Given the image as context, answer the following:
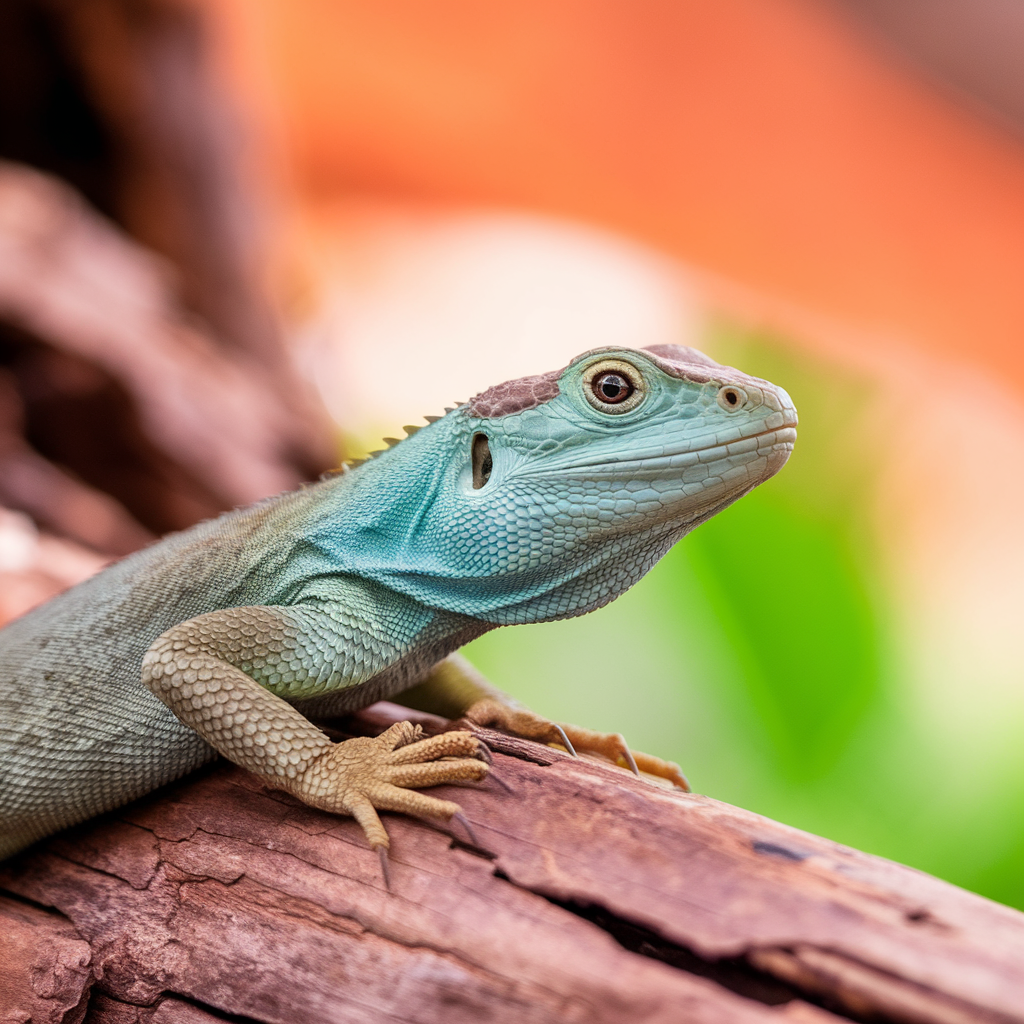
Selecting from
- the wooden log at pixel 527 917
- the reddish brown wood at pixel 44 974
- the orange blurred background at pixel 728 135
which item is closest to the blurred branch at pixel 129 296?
the orange blurred background at pixel 728 135

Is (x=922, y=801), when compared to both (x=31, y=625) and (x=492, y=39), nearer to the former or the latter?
(x=31, y=625)

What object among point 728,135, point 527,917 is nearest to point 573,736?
point 527,917

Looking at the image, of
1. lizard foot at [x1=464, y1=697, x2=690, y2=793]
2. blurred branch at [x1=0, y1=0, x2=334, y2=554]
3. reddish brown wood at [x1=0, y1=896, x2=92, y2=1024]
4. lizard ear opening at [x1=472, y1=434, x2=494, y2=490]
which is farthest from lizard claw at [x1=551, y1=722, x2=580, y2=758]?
blurred branch at [x1=0, y1=0, x2=334, y2=554]

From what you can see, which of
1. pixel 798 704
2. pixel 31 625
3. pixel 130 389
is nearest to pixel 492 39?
pixel 130 389

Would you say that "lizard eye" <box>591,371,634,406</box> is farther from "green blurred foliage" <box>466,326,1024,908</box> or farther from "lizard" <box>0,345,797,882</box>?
"green blurred foliage" <box>466,326,1024,908</box>

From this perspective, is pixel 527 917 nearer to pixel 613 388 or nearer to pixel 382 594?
pixel 382 594

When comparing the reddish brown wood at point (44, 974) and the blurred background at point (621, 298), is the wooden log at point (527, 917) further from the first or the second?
the blurred background at point (621, 298)

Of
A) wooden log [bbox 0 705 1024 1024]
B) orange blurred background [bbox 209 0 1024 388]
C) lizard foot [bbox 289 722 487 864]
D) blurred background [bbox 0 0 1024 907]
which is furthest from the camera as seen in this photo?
orange blurred background [bbox 209 0 1024 388]
